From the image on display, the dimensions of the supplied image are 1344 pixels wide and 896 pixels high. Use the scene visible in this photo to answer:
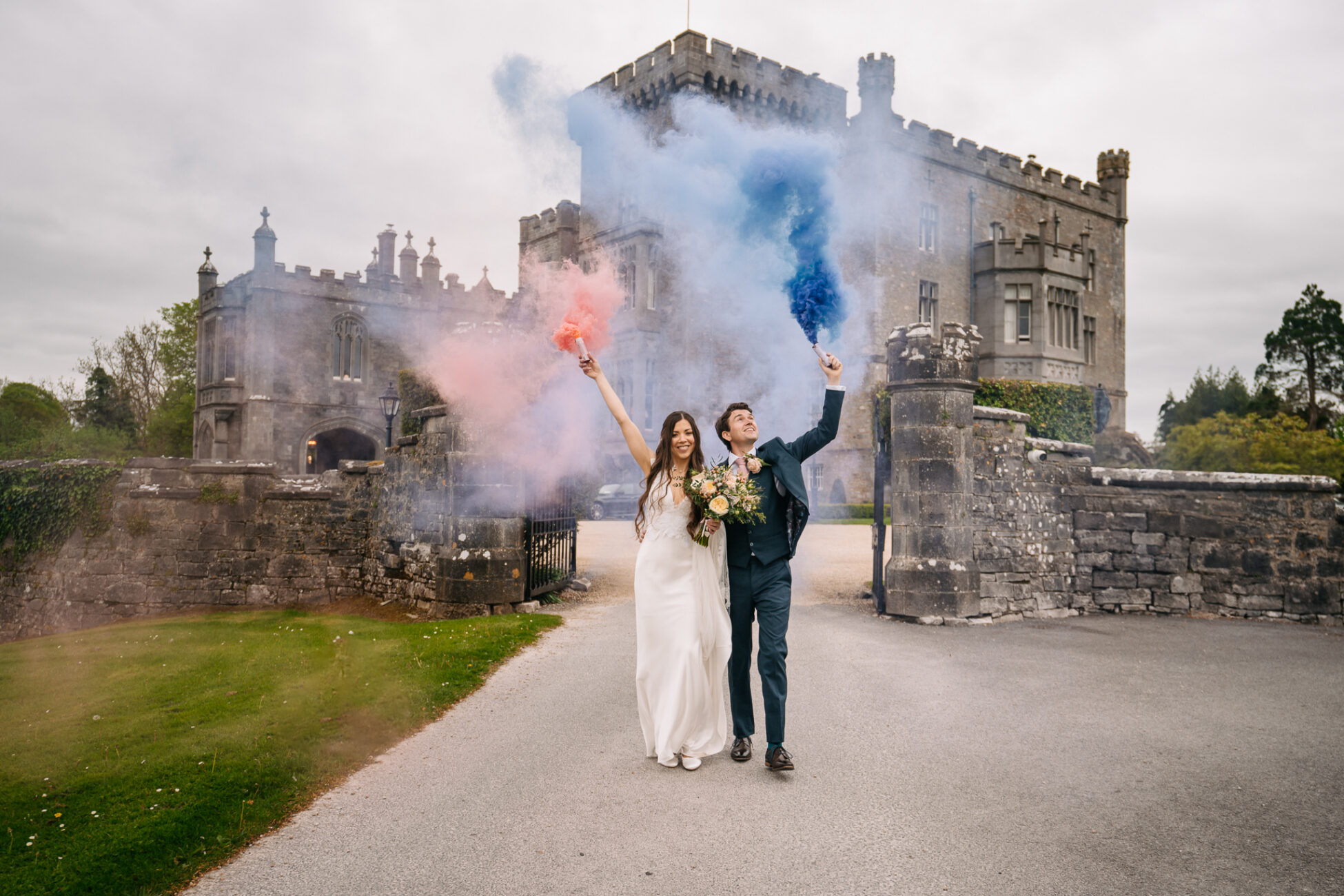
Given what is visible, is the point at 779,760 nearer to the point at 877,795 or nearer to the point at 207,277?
the point at 877,795

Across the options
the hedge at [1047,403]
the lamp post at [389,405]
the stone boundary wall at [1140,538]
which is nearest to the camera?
the stone boundary wall at [1140,538]

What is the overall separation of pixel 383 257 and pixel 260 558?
91.1 ft

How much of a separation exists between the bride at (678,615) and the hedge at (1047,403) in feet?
77.8

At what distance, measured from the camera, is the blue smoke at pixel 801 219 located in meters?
8.18

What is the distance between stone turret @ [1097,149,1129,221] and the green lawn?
38.9m

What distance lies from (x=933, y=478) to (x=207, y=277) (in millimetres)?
38052

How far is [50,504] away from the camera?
11227 millimetres

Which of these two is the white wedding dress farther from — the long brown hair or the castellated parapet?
the castellated parapet

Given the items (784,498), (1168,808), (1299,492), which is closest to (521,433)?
(784,498)

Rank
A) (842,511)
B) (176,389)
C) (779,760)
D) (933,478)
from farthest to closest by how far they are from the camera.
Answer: (176,389) < (842,511) < (933,478) < (779,760)

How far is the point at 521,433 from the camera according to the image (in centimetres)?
1005

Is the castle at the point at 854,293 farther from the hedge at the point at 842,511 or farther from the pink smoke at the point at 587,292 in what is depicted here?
the pink smoke at the point at 587,292

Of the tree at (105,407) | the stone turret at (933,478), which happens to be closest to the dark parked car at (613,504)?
A: the stone turret at (933,478)

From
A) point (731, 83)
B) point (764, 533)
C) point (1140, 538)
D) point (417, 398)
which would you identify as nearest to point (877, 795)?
point (764, 533)
